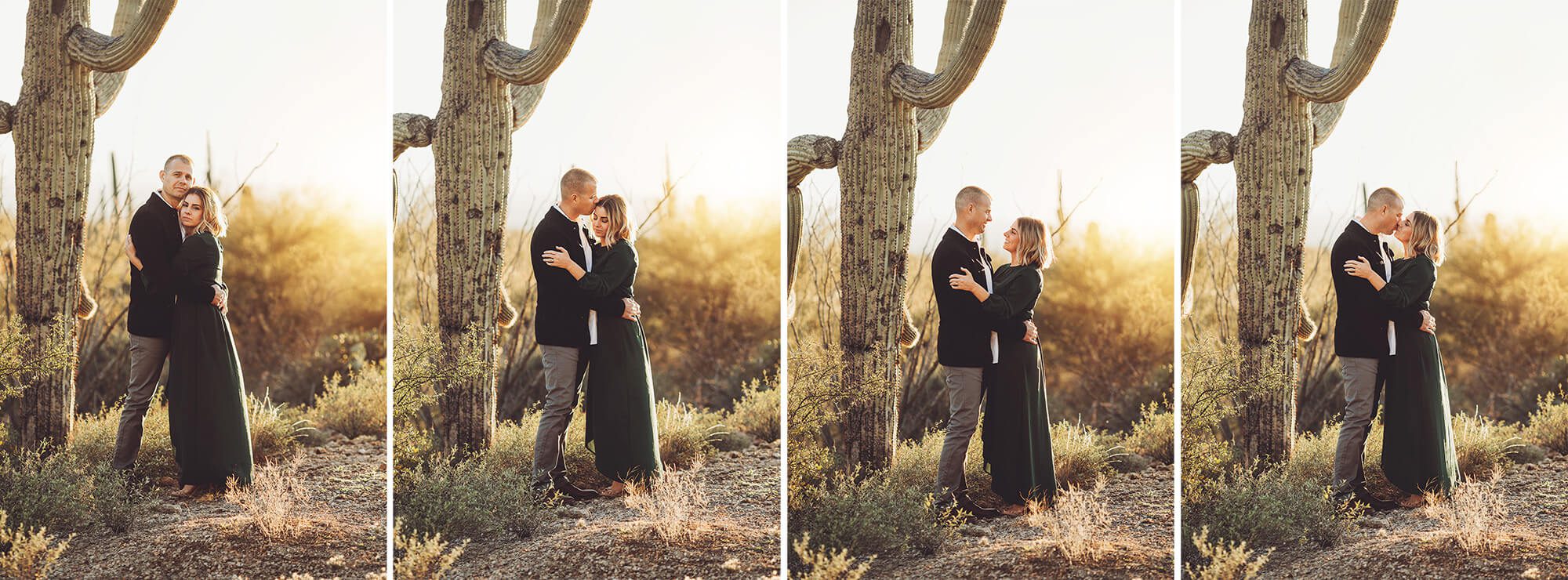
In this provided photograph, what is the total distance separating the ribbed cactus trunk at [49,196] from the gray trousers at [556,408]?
67.2 inches

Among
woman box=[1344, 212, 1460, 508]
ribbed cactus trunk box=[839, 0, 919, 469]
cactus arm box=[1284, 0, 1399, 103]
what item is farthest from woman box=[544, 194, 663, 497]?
woman box=[1344, 212, 1460, 508]

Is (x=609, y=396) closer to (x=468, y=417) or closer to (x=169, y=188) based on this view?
(x=468, y=417)

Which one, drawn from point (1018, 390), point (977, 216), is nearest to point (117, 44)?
point (977, 216)

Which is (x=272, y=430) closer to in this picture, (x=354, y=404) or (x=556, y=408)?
(x=354, y=404)

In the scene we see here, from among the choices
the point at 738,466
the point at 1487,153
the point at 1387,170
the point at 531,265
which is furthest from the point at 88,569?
the point at 1487,153

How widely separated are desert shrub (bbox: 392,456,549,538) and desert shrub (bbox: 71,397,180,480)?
0.84 m

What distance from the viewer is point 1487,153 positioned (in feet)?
15.7

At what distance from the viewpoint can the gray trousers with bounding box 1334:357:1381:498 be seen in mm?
4828

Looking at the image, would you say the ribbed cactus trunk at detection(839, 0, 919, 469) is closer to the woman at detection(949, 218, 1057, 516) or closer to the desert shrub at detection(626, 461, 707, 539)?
the woman at detection(949, 218, 1057, 516)

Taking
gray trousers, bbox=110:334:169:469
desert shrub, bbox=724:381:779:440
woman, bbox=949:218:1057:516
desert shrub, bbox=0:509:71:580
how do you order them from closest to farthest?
desert shrub, bbox=0:509:71:580 → gray trousers, bbox=110:334:169:469 → woman, bbox=949:218:1057:516 → desert shrub, bbox=724:381:779:440

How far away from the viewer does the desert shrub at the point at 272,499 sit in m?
4.73

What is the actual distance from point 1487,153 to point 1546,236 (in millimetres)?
372

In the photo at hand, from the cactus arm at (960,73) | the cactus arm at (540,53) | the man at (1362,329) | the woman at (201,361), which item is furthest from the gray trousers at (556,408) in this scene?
the man at (1362,329)

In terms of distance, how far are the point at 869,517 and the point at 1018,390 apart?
736mm
